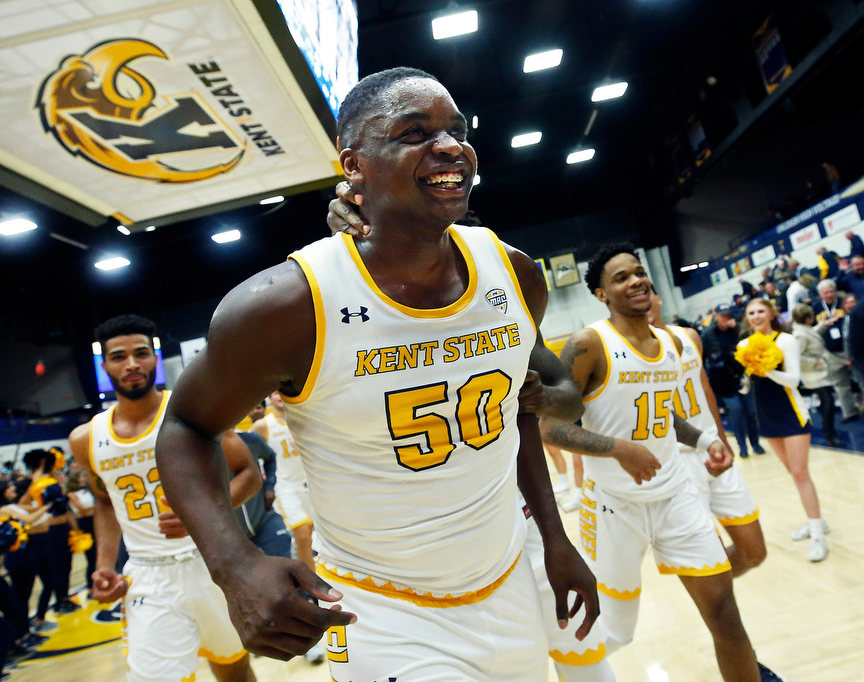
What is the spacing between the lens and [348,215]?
1.62 m

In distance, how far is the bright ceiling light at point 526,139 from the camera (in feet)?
41.6

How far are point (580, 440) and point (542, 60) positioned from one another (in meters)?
8.73

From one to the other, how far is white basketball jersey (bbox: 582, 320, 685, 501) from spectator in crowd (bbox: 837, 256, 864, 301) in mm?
6344

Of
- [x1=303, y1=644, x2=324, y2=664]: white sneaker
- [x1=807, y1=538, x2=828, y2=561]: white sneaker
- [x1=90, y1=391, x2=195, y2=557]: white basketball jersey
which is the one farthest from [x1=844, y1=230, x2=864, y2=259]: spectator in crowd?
[x1=90, y1=391, x2=195, y2=557]: white basketball jersey

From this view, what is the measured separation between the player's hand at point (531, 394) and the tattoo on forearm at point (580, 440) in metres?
1.00

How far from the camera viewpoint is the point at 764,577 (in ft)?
13.8

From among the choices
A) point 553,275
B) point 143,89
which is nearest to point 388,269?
point 143,89

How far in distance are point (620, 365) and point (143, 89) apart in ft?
12.7

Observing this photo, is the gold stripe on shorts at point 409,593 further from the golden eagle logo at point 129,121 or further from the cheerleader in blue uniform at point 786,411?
the cheerleader in blue uniform at point 786,411

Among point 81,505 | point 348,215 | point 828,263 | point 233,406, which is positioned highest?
point 828,263

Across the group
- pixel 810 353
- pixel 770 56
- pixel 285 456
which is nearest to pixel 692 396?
pixel 285 456

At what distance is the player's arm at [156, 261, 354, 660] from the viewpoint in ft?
3.84

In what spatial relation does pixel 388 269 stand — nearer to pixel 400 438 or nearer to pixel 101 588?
pixel 400 438

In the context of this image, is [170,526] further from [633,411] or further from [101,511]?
[633,411]
